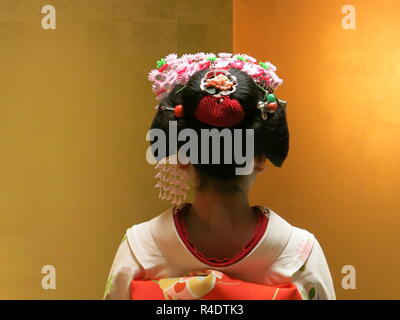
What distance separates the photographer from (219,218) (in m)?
1.96

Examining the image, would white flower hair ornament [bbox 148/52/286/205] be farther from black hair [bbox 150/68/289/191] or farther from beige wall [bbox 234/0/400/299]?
beige wall [bbox 234/0/400/299]

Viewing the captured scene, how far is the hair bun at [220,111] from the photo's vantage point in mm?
1860

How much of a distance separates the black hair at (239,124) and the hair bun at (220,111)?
15mm

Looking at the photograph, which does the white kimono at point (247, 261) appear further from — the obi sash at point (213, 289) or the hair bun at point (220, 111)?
the hair bun at point (220, 111)

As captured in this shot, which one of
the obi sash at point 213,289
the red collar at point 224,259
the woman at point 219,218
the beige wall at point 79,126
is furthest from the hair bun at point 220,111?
the beige wall at point 79,126

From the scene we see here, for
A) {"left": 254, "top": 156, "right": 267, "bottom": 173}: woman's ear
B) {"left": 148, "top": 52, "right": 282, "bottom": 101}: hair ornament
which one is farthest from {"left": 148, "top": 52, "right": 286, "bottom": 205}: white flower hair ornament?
{"left": 254, "top": 156, "right": 267, "bottom": 173}: woman's ear

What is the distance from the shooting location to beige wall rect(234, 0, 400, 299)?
2.89 m

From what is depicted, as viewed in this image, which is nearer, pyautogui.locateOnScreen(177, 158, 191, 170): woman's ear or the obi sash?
the obi sash

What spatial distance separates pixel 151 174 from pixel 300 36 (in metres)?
0.90

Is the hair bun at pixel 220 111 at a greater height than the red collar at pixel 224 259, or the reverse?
the hair bun at pixel 220 111

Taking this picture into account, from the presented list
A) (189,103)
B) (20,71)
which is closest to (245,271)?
(189,103)

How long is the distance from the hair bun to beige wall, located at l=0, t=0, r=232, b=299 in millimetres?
1269
